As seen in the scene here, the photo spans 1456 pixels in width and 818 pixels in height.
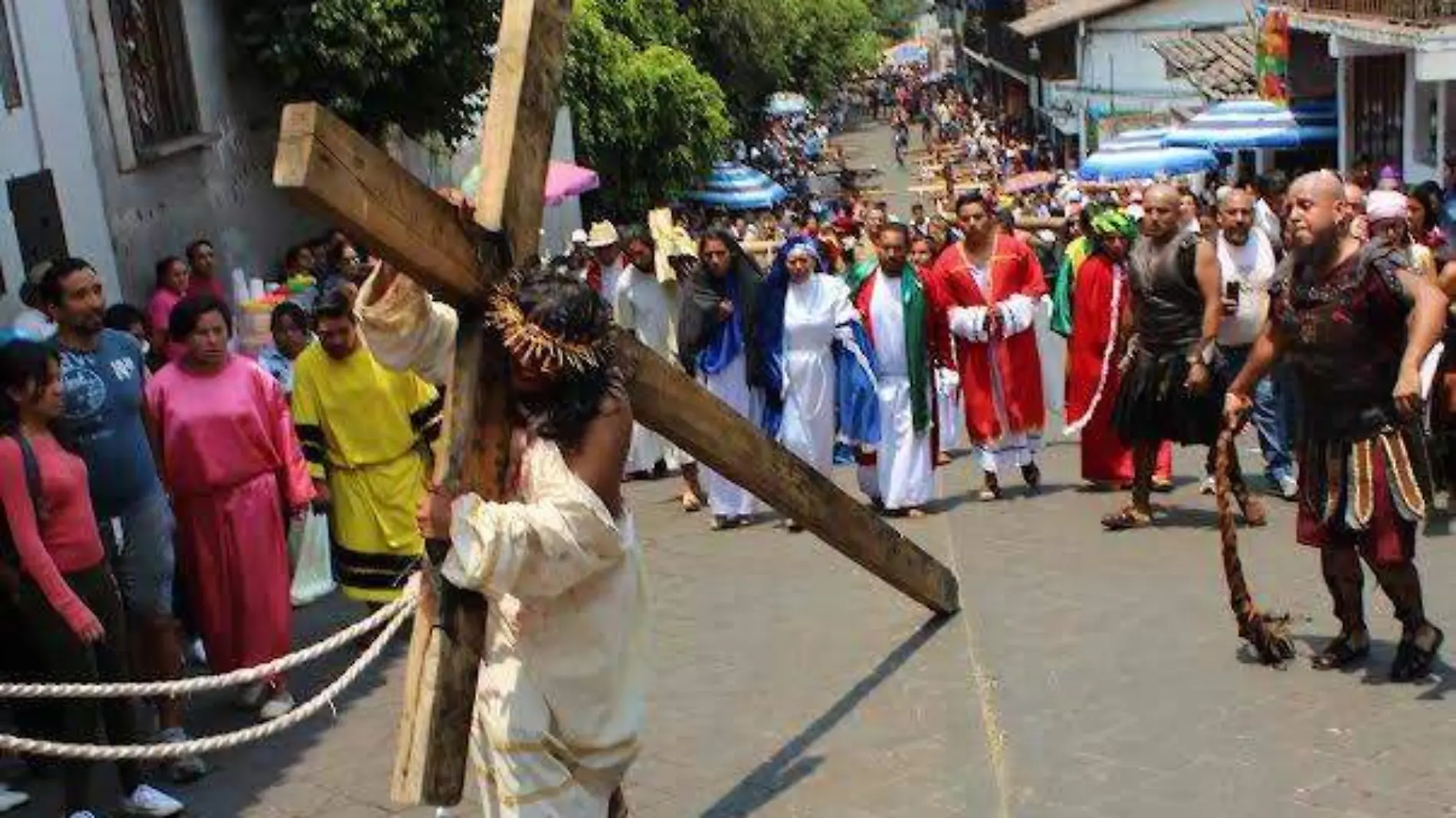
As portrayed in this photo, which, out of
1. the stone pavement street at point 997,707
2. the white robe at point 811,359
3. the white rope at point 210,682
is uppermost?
the white rope at point 210,682

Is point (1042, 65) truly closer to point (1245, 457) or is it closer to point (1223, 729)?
point (1245, 457)

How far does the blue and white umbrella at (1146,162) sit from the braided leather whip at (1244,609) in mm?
19796

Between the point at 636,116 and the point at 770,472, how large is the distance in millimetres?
21987

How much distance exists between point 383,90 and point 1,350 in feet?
29.9

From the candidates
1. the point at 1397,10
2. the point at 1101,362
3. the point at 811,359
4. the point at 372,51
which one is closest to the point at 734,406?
the point at 811,359

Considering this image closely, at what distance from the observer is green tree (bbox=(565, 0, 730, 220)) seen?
84.6 feet

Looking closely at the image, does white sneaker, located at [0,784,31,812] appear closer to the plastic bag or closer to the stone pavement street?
the stone pavement street

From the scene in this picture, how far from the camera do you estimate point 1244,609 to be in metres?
→ 6.39

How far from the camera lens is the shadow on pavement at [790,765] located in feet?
18.3

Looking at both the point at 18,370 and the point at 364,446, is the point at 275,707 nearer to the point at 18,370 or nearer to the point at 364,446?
the point at 364,446

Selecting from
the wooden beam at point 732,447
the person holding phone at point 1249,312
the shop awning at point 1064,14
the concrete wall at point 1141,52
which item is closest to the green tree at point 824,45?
the shop awning at point 1064,14

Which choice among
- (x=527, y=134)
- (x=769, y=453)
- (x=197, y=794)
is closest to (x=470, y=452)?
(x=527, y=134)

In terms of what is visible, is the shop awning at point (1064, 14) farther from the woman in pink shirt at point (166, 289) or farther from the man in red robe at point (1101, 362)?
the woman in pink shirt at point (166, 289)

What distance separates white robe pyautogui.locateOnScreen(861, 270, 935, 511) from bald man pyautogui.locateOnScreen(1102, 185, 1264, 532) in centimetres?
118
